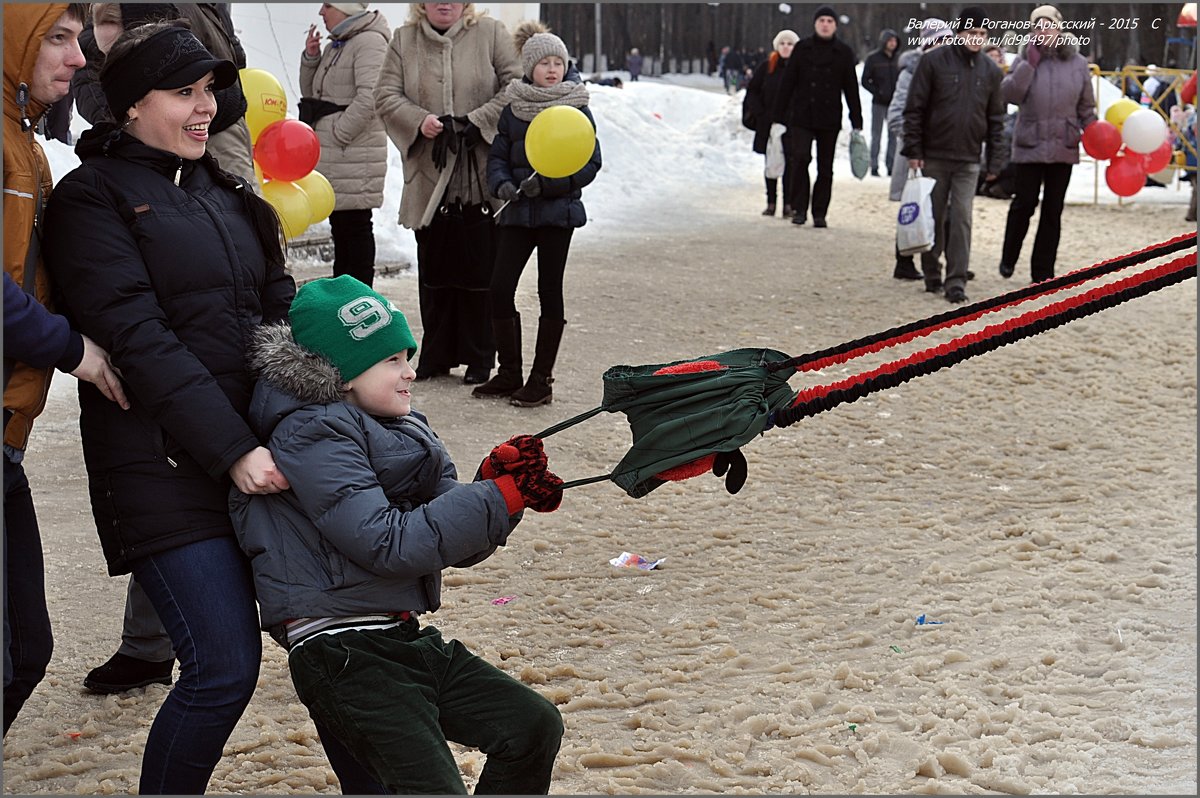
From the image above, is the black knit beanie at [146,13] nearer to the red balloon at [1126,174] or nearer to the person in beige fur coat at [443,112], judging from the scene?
the person in beige fur coat at [443,112]

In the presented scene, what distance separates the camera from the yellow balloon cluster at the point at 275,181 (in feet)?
19.7

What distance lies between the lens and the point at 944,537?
5.09 m

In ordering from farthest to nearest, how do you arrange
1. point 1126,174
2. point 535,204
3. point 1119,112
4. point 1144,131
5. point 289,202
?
point 1119,112, point 1126,174, point 1144,131, point 535,204, point 289,202

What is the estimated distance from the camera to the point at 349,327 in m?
2.62

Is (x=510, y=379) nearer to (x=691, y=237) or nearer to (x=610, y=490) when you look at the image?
(x=610, y=490)

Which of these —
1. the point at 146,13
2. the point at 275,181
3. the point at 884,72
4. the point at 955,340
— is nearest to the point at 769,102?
the point at 884,72

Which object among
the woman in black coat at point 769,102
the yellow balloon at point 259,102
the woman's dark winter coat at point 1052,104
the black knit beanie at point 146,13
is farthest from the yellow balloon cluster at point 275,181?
the woman in black coat at point 769,102

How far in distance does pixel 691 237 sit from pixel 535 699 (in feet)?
35.9

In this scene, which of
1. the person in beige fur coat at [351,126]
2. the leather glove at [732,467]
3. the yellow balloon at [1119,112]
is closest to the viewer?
the leather glove at [732,467]

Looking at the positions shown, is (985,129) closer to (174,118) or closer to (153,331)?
(174,118)

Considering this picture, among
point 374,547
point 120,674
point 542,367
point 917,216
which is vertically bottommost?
point 120,674

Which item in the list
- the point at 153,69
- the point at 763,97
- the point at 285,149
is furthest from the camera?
the point at 763,97

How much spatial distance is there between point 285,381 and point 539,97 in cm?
404

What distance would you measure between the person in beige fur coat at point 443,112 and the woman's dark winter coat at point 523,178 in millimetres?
269
